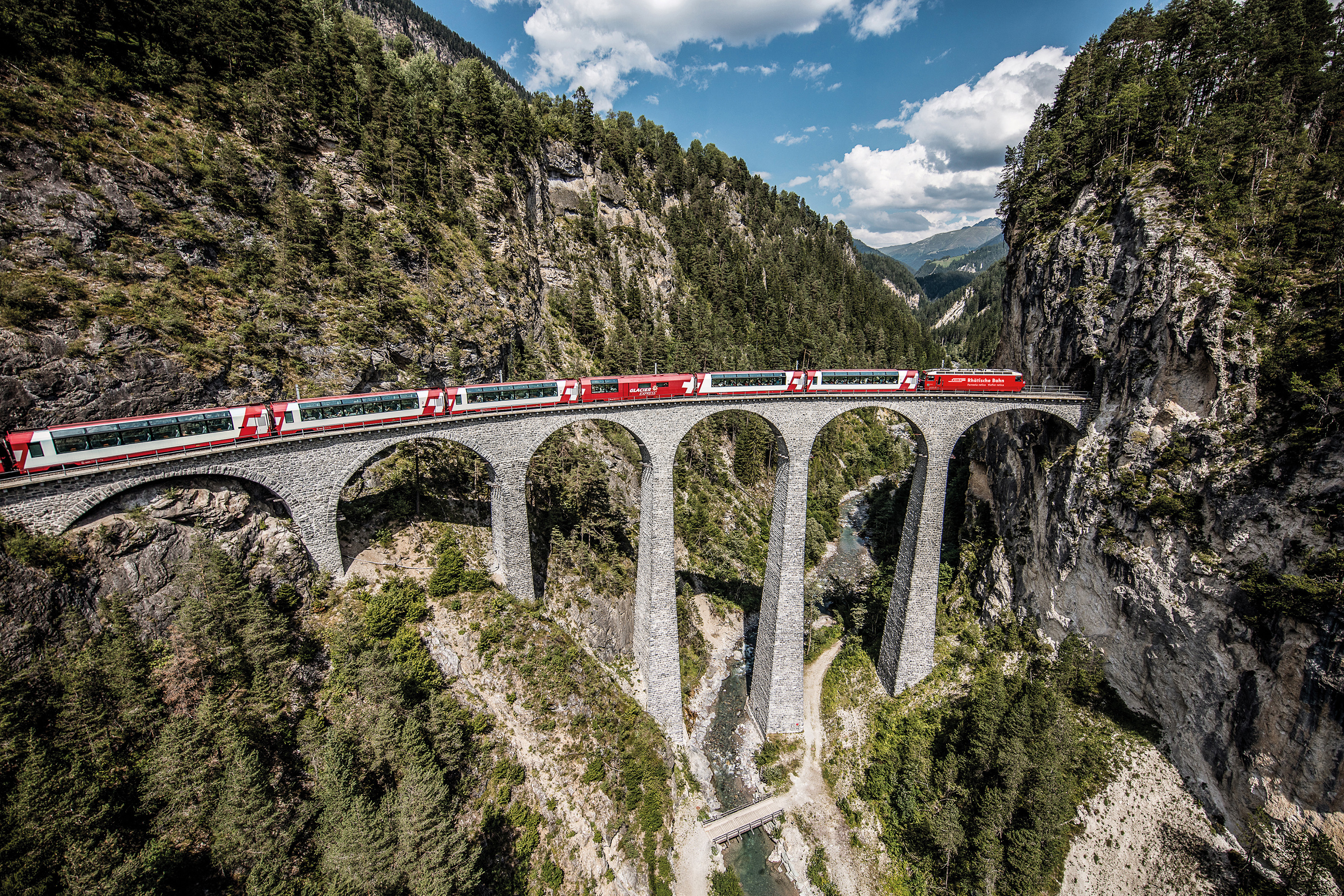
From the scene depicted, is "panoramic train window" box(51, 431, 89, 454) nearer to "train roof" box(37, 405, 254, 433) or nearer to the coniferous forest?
"train roof" box(37, 405, 254, 433)

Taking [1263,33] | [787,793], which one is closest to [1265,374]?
[1263,33]

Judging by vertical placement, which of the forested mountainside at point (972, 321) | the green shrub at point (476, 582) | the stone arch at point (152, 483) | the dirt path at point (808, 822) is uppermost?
the forested mountainside at point (972, 321)

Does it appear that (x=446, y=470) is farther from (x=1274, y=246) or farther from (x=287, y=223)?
(x=1274, y=246)

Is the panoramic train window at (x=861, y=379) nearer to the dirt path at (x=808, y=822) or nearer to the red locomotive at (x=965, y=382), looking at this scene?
the red locomotive at (x=965, y=382)

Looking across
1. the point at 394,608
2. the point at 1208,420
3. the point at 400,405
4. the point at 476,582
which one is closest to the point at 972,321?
the point at 1208,420

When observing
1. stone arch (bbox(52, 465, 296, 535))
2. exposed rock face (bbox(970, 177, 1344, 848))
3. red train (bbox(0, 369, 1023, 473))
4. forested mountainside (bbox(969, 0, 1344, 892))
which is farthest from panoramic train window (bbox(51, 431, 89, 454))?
exposed rock face (bbox(970, 177, 1344, 848))

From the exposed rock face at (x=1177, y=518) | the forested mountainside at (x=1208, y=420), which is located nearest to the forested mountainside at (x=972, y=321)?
the forested mountainside at (x=1208, y=420)

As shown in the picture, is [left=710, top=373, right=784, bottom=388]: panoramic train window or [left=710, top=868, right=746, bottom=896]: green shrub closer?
[left=710, top=868, right=746, bottom=896]: green shrub
